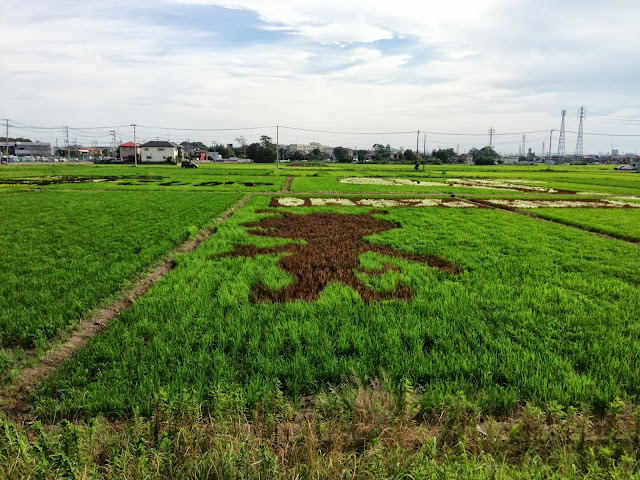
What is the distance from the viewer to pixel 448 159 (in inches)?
4946

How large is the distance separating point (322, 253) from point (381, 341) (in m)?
5.65

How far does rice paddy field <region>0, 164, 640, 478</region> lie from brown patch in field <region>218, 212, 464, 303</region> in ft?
0.30

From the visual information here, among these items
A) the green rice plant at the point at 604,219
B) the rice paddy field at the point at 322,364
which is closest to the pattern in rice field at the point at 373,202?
the green rice plant at the point at 604,219

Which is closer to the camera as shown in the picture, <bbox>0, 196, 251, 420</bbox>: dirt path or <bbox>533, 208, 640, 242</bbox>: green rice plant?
<bbox>0, 196, 251, 420</bbox>: dirt path

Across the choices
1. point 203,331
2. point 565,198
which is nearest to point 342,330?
point 203,331

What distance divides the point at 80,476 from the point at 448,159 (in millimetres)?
134763

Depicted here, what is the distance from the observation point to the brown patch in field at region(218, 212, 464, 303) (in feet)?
24.6

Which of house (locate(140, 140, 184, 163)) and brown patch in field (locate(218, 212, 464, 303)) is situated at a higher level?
house (locate(140, 140, 184, 163))

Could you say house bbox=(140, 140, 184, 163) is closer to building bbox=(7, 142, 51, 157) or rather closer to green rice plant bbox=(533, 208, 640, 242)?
building bbox=(7, 142, 51, 157)

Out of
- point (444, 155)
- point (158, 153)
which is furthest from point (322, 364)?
point (444, 155)

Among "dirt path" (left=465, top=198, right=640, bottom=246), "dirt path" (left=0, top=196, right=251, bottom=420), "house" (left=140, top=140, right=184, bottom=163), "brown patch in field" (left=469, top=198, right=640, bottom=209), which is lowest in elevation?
"dirt path" (left=0, top=196, right=251, bottom=420)

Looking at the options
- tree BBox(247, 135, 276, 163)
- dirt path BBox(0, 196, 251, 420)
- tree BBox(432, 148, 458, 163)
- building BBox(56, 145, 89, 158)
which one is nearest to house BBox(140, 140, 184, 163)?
tree BBox(247, 135, 276, 163)

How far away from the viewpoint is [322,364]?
4730mm

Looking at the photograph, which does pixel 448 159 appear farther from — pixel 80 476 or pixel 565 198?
pixel 80 476
